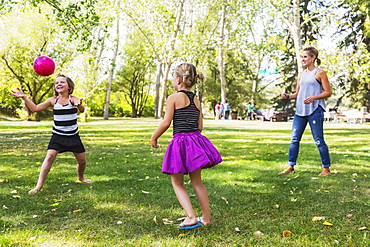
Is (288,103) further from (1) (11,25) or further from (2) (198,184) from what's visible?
(2) (198,184)

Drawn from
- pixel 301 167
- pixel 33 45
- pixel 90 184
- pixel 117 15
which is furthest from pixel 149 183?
pixel 33 45

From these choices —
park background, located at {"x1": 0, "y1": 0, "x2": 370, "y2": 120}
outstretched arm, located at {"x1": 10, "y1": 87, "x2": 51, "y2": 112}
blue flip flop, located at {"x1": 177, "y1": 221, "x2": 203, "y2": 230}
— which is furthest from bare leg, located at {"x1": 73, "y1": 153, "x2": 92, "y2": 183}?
park background, located at {"x1": 0, "y1": 0, "x2": 370, "y2": 120}

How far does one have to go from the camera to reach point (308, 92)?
18.9 feet

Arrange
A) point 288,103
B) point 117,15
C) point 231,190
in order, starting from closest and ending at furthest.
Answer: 1. point 231,190
2. point 117,15
3. point 288,103

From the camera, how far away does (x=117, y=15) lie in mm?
23219

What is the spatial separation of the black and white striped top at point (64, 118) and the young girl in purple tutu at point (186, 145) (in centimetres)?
201

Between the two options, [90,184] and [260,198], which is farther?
[90,184]

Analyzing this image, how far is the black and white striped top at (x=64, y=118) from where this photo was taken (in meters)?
4.94

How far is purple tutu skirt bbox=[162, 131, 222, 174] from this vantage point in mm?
3312

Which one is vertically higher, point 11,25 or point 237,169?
point 11,25

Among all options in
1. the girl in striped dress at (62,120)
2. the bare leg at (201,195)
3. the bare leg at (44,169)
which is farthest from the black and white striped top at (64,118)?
the bare leg at (201,195)

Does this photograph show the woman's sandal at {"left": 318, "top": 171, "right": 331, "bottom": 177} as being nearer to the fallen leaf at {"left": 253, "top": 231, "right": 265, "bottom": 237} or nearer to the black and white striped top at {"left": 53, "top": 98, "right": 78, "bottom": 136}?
the fallen leaf at {"left": 253, "top": 231, "right": 265, "bottom": 237}

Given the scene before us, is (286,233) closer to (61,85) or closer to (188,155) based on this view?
(188,155)

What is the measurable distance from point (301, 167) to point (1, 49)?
28.3m
